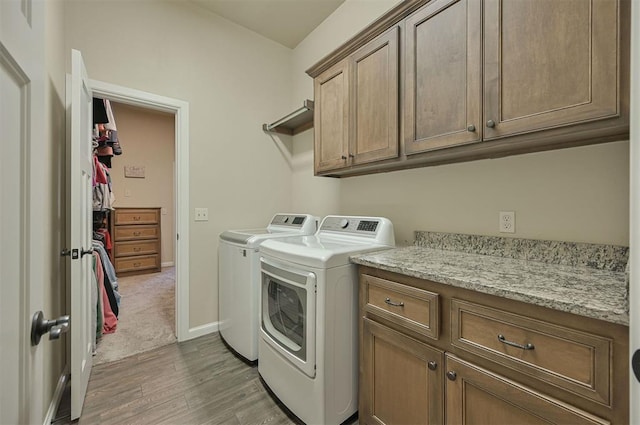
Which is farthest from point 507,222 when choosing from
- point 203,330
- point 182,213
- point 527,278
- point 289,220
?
point 203,330

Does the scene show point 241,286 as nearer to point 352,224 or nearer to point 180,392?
point 180,392

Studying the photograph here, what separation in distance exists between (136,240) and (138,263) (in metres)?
0.39

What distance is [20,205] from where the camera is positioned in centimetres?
61

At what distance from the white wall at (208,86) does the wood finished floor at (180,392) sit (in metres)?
0.47

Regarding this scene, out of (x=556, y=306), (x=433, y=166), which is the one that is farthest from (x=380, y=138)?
(x=556, y=306)

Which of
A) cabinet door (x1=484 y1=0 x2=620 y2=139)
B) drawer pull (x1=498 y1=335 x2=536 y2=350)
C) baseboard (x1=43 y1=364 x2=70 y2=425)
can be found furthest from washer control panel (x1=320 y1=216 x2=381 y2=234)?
baseboard (x1=43 y1=364 x2=70 y2=425)

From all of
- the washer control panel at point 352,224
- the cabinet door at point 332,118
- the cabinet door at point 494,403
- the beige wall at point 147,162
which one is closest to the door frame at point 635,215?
the cabinet door at point 494,403

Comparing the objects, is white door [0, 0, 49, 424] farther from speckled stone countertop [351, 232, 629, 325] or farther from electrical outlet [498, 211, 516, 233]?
electrical outlet [498, 211, 516, 233]

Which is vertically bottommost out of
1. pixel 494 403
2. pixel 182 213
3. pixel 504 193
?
pixel 494 403

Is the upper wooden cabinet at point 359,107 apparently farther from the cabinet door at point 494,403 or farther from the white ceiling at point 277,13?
the cabinet door at point 494,403

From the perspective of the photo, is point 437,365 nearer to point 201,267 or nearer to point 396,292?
point 396,292

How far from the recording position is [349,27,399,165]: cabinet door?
1650mm

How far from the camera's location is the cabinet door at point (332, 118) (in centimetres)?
197

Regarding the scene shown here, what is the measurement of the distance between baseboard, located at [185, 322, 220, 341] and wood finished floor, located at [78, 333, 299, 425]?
19 centimetres
